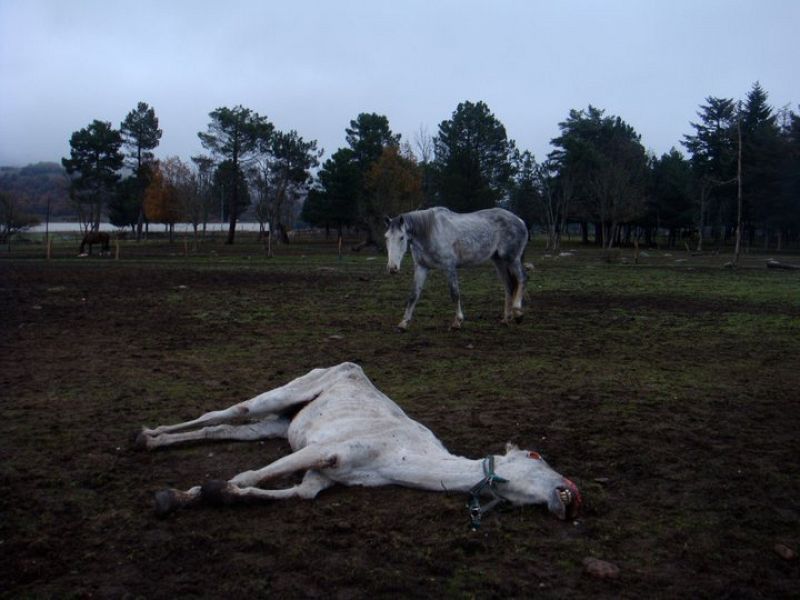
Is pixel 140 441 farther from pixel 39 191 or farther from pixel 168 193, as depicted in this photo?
pixel 39 191

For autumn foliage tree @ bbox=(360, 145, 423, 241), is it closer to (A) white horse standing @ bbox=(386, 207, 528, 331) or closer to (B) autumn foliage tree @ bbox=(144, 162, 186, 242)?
(B) autumn foliage tree @ bbox=(144, 162, 186, 242)

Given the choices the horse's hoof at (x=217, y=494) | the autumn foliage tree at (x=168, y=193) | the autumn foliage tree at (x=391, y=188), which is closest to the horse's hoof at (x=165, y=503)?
the horse's hoof at (x=217, y=494)

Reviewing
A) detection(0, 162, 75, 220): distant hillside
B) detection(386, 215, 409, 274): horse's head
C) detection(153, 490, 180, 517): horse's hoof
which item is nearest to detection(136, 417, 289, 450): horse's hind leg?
detection(153, 490, 180, 517): horse's hoof

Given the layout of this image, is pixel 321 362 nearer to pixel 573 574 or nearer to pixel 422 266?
pixel 422 266

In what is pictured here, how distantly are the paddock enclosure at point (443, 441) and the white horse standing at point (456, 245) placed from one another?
2.17 ft

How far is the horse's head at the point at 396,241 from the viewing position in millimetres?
10531

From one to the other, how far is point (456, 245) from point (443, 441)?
649 centimetres

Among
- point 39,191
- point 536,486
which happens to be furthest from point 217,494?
point 39,191

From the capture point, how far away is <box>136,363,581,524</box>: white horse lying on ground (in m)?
3.75

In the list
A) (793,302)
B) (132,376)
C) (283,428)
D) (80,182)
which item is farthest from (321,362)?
(80,182)

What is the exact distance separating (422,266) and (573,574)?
8178 mm

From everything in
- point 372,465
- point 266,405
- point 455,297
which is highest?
point 455,297

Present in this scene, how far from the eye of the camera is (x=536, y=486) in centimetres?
371

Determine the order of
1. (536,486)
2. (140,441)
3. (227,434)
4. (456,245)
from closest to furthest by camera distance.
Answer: (536,486) → (140,441) → (227,434) → (456,245)
